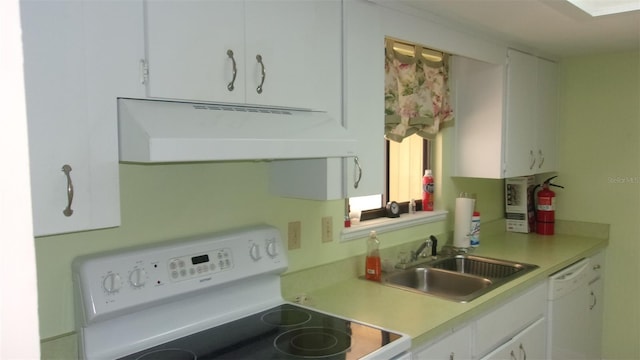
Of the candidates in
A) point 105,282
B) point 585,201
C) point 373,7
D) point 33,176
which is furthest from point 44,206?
point 585,201

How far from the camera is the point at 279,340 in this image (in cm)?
180

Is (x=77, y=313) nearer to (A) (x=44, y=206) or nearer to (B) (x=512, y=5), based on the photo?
(A) (x=44, y=206)

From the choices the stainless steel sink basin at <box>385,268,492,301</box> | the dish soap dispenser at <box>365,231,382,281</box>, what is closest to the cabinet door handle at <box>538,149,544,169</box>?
the stainless steel sink basin at <box>385,268,492,301</box>

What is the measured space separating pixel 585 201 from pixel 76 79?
11.5ft

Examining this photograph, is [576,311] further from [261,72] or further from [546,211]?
[261,72]

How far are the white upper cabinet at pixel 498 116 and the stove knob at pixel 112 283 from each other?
224 centimetres

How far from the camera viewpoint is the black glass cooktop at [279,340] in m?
1.68

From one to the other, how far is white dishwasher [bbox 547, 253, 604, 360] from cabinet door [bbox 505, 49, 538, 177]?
673 mm

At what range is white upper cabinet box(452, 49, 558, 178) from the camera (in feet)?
10.3

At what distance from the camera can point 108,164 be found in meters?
1.40

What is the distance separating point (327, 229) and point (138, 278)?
38.1 inches

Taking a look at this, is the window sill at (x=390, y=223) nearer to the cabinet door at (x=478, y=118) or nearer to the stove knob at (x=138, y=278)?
the cabinet door at (x=478, y=118)

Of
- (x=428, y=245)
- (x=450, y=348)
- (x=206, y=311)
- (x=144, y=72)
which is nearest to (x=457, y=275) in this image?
(x=428, y=245)

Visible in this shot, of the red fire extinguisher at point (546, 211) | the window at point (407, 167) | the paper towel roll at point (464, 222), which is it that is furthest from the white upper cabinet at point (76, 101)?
the red fire extinguisher at point (546, 211)
